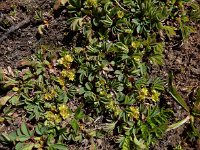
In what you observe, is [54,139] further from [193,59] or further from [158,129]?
[193,59]

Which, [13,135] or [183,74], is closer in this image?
[13,135]

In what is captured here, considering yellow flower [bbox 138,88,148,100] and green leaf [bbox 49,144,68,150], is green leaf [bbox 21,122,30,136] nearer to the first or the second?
green leaf [bbox 49,144,68,150]

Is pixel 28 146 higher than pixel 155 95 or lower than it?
lower

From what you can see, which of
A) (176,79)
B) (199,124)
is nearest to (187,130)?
(199,124)

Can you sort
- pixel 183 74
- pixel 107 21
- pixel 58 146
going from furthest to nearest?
1. pixel 183 74
2. pixel 107 21
3. pixel 58 146

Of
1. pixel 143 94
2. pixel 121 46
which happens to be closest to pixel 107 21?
pixel 121 46

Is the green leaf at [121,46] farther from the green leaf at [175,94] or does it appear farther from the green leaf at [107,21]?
the green leaf at [175,94]

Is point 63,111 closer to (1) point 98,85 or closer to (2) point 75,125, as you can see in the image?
(2) point 75,125

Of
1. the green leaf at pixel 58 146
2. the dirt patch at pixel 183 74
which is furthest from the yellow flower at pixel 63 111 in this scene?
the dirt patch at pixel 183 74
